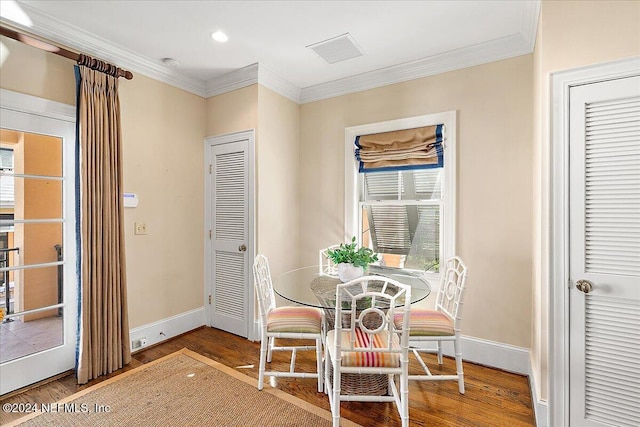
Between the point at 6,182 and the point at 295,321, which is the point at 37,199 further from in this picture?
the point at 295,321

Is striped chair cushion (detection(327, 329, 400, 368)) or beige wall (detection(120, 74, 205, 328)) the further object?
beige wall (detection(120, 74, 205, 328))

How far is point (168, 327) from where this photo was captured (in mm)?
3111

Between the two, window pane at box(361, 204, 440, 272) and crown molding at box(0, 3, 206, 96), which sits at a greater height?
crown molding at box(0, 3, 206, 96)

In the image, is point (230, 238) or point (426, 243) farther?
point (230, 238)

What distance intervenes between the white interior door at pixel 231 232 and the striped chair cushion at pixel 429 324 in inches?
65.9

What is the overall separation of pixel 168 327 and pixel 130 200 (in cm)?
132

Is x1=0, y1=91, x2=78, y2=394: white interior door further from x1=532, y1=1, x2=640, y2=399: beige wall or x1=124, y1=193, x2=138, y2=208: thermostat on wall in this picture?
x1=532, y1=1, x2=640, y2=399: beige wall

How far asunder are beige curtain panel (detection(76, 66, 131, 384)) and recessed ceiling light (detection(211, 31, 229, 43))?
0.93m

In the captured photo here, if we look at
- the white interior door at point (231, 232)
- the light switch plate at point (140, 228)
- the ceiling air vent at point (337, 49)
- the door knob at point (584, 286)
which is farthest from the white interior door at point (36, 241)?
the door knob at point (584, 286)

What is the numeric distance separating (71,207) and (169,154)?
99cm

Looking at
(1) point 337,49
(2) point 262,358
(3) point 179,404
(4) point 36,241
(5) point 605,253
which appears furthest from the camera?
(1) point 337,49

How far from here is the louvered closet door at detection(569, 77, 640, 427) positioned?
61.8 inches

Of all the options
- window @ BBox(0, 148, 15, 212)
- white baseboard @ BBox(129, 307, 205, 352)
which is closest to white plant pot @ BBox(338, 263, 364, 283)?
white baseboard @ BBox(129, 307, 205, 352)

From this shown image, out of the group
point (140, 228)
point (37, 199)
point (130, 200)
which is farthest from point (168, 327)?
point (37, 199)
